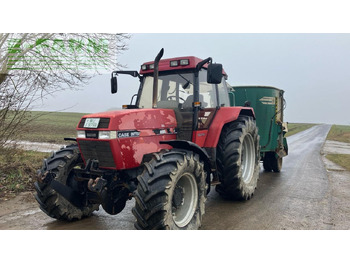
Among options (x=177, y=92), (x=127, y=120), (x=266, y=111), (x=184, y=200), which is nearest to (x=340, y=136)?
(x=266, y=111)

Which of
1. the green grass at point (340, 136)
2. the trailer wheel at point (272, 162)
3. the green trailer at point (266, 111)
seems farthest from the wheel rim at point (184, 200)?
the green grass at point (340, 136)

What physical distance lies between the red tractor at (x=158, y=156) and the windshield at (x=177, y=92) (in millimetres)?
17

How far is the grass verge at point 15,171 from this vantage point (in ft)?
20.3

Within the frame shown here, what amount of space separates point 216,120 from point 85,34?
3.68 m

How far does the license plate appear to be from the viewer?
3.89 metres

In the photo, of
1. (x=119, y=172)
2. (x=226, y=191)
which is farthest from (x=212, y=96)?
(x=119, y=172)

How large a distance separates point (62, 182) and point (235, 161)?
9.42ft

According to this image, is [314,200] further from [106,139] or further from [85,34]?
[85,34]

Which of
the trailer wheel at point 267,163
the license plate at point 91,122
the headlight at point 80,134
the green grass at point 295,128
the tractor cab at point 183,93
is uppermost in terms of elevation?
the tractor cab at point 183,93

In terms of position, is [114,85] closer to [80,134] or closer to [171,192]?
[80,134]

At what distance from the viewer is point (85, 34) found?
6.55 m

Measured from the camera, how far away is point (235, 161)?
5.11 m

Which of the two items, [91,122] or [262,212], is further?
[262,212]

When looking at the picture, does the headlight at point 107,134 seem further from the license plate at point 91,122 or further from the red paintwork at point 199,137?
the red paintwork at point 199,137
